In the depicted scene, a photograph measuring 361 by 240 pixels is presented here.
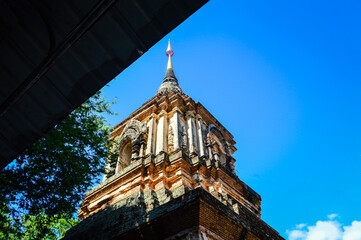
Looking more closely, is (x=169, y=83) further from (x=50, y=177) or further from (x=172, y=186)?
(x=50, y=177)

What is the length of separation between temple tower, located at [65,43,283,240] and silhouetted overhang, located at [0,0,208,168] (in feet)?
7.23

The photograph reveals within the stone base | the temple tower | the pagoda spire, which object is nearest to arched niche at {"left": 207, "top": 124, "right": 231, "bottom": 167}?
the temple tower

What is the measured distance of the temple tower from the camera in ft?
12.5

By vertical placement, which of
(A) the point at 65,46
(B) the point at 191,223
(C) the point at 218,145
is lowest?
(B) the point at 191,223

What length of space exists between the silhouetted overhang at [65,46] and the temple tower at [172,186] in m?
2.20

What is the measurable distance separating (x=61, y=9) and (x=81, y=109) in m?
7.98

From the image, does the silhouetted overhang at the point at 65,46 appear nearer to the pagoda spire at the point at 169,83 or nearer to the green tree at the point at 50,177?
the green tree at the point at 50,177

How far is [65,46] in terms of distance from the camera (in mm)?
1962

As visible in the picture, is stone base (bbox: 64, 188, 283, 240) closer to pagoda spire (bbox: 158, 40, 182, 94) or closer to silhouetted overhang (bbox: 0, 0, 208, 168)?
silhouetted overhang (bbox: 0, 0, 208, 168)

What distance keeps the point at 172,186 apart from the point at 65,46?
29.4 feet

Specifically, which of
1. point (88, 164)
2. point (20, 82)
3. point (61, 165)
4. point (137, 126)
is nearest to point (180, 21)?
point (20, 82)

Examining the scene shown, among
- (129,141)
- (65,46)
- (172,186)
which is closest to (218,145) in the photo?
(129,141)

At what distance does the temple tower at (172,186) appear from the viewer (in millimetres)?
3797

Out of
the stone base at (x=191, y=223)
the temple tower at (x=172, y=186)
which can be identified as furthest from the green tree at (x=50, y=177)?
the stone base at (x=191, y=223)
